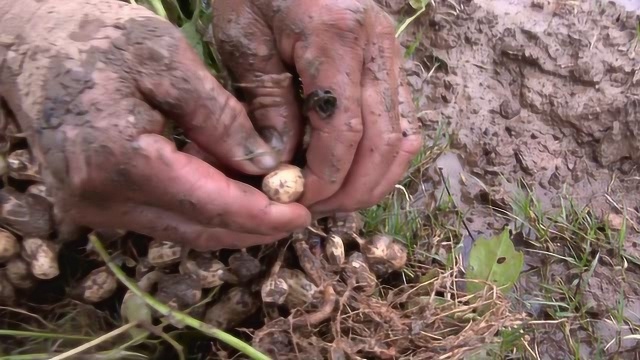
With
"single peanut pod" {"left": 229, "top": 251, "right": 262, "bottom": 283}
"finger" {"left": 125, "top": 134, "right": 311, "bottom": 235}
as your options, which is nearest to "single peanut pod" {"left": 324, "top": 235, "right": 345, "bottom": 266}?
"single peanut pod" {"left": 229, "top": 251, "right": 262, "bottom": 283}

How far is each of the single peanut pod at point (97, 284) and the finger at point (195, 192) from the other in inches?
10.1

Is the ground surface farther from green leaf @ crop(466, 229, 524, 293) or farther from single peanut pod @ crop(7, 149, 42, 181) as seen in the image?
single peanut pod @ crop(7, 149, 42, 181)

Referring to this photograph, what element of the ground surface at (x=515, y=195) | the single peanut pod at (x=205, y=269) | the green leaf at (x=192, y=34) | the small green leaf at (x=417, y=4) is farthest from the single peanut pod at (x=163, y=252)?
the small green leaf at (x=417, y=4)

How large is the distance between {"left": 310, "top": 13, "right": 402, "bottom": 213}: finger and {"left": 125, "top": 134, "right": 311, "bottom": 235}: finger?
0.41ft

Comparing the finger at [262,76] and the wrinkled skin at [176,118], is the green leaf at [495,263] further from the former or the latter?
the finger at [262,76]

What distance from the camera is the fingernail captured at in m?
0.98

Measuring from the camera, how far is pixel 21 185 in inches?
44.8

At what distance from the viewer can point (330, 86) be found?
3.25 feet

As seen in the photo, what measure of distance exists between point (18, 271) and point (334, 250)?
471mm

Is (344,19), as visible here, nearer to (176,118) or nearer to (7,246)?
(176,118)

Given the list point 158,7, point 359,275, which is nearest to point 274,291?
point 359,275

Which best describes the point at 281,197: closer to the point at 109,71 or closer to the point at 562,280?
the point at 109,71

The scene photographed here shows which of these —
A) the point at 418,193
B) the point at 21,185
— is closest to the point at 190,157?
the point at 21,185

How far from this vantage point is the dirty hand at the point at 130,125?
34.9 inches
